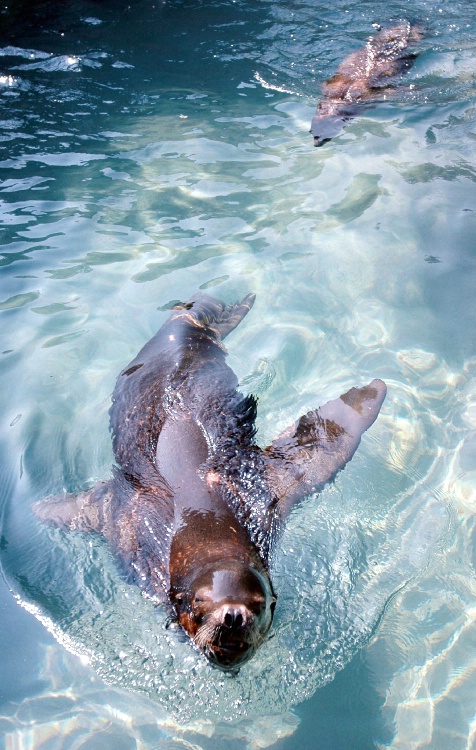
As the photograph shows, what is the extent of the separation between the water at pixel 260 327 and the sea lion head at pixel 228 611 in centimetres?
66

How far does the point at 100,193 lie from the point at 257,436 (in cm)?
402

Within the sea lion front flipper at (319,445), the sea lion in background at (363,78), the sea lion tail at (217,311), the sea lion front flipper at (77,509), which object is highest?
the sea lion in background at (363,78)

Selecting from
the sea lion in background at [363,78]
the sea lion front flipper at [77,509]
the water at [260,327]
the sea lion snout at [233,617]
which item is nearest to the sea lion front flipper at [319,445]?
the water at [260,327]

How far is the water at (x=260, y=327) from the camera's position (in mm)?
3598

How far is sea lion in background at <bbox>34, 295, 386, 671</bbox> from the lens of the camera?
2.90 metres

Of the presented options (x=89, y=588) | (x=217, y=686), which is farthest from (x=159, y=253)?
(x=217, y=686)

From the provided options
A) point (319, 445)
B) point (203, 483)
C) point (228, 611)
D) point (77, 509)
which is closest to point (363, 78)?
point (319, 445)

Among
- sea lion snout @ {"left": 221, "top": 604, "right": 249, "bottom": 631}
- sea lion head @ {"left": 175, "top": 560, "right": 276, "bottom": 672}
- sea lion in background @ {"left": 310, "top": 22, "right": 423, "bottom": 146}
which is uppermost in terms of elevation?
sea lion in background @ {"left": 310, "top": 22, "right": 423, "bottom": 146}

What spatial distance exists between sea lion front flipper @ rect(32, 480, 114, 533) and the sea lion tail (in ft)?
5.49

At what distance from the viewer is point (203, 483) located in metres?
3.85

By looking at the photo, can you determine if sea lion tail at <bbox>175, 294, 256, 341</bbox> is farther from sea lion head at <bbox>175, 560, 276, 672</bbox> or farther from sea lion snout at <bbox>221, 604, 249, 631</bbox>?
sea lion snout at <bbox>221, 604, 249, 631</bbox>

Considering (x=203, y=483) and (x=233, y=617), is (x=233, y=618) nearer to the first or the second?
(x=233, y=617)

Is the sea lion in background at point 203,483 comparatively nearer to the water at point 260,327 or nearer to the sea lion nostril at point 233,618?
the sea lion nostril at point 233,618

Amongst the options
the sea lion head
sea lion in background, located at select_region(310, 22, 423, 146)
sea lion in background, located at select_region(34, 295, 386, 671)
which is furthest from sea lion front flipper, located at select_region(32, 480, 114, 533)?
sea lion in background, located at select_region(310, 22, 423, 146)
